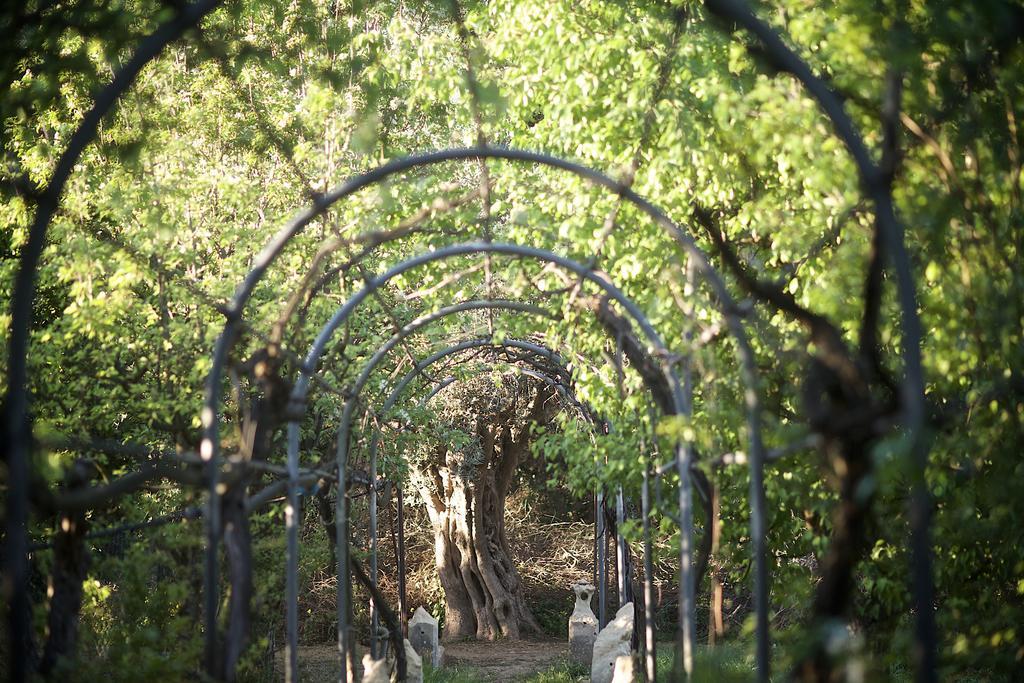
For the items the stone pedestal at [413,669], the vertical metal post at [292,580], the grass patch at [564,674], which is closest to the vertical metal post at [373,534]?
the stone pedestal at [413,669]

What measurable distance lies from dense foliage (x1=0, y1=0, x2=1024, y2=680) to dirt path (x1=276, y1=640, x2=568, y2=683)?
109 inches

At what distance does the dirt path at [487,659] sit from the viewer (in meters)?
12.2

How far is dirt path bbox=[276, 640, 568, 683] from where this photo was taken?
12.2 metres

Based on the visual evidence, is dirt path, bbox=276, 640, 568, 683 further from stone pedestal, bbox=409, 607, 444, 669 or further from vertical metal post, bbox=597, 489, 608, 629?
vertical metal post, bbox=597, 489, 608, 629

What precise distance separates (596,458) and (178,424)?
2.94 m

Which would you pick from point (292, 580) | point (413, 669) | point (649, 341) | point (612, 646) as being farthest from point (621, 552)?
point (292, 580)

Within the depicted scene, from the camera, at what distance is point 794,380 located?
192 inches

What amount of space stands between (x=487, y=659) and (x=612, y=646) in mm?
4099

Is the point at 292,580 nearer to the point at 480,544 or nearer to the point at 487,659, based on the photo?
the point at 487,659

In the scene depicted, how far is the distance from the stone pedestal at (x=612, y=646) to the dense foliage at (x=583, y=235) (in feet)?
8.46

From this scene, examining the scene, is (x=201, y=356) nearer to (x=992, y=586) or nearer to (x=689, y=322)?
(x=689, y=322)

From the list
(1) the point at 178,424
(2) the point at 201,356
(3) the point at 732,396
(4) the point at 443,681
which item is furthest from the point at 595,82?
(4) the point at 443,681

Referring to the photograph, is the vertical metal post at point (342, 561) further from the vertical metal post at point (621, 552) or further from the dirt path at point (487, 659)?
the dirt path at point (487, 659)

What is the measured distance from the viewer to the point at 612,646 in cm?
1054
